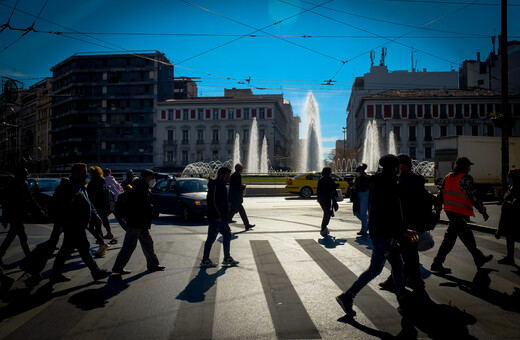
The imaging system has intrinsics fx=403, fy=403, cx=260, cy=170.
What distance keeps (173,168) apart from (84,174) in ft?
234

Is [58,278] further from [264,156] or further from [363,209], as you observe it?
[264,156]

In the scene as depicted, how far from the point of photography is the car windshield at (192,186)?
45.7 feet

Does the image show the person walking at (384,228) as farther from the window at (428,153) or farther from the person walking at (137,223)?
the window at (428,153)

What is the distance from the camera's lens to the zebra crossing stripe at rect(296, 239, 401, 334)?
13.6 ft

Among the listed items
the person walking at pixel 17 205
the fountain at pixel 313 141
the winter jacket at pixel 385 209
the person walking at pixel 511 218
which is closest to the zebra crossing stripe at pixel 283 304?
the winter jacket at pixel 385 209

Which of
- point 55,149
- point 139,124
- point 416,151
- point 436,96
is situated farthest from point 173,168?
point 436,96

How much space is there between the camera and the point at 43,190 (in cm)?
1530

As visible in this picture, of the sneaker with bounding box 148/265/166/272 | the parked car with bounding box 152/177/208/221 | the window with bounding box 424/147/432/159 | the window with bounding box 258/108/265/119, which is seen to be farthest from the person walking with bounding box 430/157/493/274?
the window with bounding box 258/108/265/119

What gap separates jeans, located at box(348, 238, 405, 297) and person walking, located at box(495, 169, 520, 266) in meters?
3.41

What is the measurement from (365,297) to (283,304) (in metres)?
1.09

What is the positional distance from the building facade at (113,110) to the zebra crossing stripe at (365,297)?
72392 mm

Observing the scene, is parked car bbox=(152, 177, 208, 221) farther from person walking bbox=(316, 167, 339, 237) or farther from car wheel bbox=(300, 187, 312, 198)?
car wheel bbox=(300, 187, 312, 198)

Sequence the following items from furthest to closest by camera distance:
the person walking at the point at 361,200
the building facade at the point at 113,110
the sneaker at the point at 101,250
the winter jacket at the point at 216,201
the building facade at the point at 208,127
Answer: the building facade at the point at 208,127 < the building facade at the point at 113,110 < the person walking at the point at 361,200 < the sneaker at the point at 101,250 < the winter jacket at the point at 216,201

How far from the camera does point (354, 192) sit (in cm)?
984
